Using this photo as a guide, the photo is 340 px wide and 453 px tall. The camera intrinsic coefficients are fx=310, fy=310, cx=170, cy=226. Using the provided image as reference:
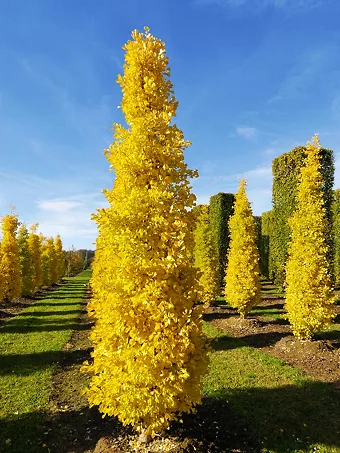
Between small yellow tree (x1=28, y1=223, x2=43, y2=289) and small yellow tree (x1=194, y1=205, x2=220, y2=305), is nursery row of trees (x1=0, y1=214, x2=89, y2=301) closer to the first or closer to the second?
small yellow tree (x1=28, y1=223, x2=43, y2=289)

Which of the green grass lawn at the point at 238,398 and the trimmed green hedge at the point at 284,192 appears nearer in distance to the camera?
the green grass lawn at the point at 238,398

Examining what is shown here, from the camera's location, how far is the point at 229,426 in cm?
821

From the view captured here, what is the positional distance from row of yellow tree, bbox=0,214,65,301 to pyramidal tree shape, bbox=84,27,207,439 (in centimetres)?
2353

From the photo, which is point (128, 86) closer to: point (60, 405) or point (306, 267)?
point (60, 405)

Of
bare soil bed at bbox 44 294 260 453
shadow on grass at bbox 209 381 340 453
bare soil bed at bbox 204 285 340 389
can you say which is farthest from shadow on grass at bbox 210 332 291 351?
bare soil bed at bbox 44 294 260 453

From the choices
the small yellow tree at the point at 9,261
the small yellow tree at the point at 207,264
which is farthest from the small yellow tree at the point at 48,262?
the small yellow tree at the point at 207,264

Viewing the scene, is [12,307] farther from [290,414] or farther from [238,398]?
[290,414]

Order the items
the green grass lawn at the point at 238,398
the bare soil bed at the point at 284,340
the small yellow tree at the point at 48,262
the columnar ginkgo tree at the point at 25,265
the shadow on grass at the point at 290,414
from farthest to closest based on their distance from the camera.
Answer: the small yellow tree at the point at 48,262 → the columnar ginkgo tree at the point at 25,265 → the bare soil bed at the point at 284,340 → the green grass lawn at the point at 238,398 → the shadow on grass at the point at 290,414

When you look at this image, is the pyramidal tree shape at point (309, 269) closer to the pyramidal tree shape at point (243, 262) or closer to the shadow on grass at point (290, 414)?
the shadow on grass at point (290, 414)

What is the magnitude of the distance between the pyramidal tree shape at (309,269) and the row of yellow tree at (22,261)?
76.3 ft

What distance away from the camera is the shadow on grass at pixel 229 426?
761 cm

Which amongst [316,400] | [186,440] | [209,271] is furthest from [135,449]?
[209,271]

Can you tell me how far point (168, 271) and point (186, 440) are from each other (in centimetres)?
401

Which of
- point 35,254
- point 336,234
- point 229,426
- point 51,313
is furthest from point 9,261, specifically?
point 336,234
